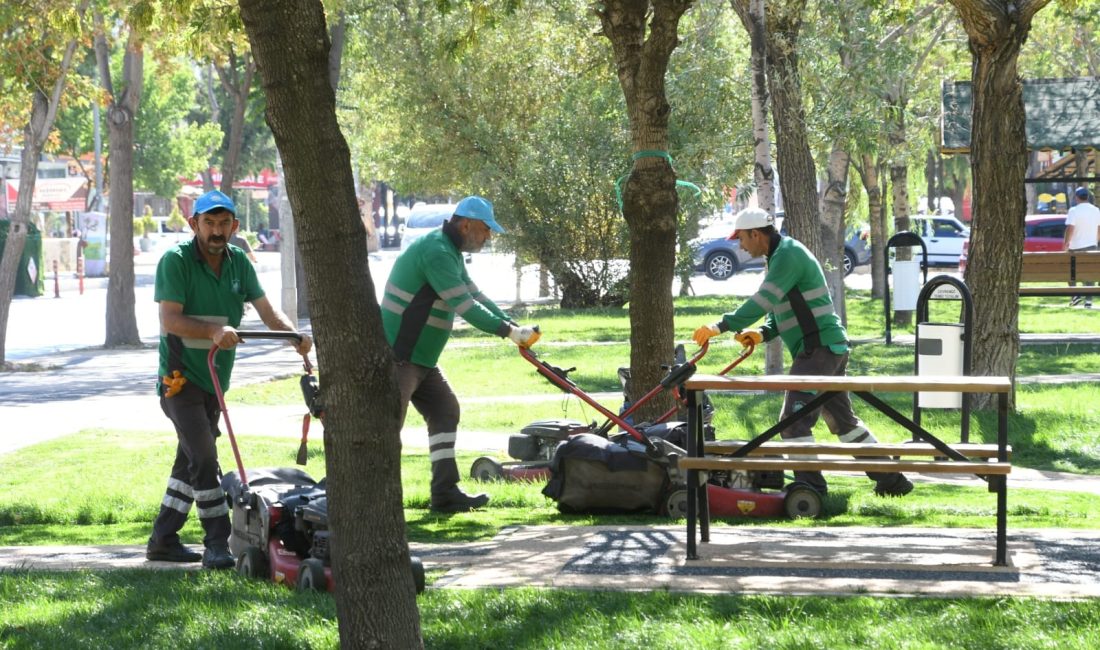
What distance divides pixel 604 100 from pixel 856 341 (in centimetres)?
1014

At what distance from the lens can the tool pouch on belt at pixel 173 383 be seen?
738cm

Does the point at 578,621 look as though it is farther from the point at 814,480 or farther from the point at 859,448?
the point at 814,480

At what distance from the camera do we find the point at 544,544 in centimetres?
760

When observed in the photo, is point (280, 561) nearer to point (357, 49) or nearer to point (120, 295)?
point (120, 295)

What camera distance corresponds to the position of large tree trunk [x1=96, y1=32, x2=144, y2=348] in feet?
76.6

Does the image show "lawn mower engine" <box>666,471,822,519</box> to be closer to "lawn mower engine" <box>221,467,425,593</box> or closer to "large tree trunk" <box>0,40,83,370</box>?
"lawn mower engine" <box>221,467,425,593</box>

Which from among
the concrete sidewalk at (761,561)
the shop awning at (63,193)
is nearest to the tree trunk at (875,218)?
the concrete sidewalk at (761,561)

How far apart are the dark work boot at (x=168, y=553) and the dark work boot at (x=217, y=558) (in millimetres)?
300

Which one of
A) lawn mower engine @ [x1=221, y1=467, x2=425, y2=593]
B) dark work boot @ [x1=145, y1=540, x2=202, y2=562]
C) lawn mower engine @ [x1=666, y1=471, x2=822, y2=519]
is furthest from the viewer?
lawn mower engine @ [x1=666, y1=471, x2=822, y2=519]

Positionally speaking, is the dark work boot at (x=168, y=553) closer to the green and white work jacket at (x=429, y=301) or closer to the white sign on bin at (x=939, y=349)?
the green and white work jacket at (x=429, y=301)

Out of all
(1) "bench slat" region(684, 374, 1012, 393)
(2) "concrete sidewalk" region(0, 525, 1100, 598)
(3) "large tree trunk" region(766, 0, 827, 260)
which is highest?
(3) "large tree trunk" region(766, 0, 827, 260)

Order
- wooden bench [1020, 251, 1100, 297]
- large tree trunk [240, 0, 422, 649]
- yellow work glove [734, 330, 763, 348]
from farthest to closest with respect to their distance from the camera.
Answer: wooden bench [1020, 251, 1100, 297]
yellow work glove [734, 330, 763, 348]
large tree trunk [240, 0, 422, 649]

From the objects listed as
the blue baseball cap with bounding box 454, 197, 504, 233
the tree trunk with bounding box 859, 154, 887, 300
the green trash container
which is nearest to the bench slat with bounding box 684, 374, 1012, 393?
the blue baseball cap with bounding box 454, 197, 504, 233

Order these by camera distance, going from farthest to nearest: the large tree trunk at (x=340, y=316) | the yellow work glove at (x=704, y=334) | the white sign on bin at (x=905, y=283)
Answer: the white sign on bin at (x=905, y=283) < the yellow work glove at (x=704, y=334) < the large tree trunk at (x=340, y=316)
